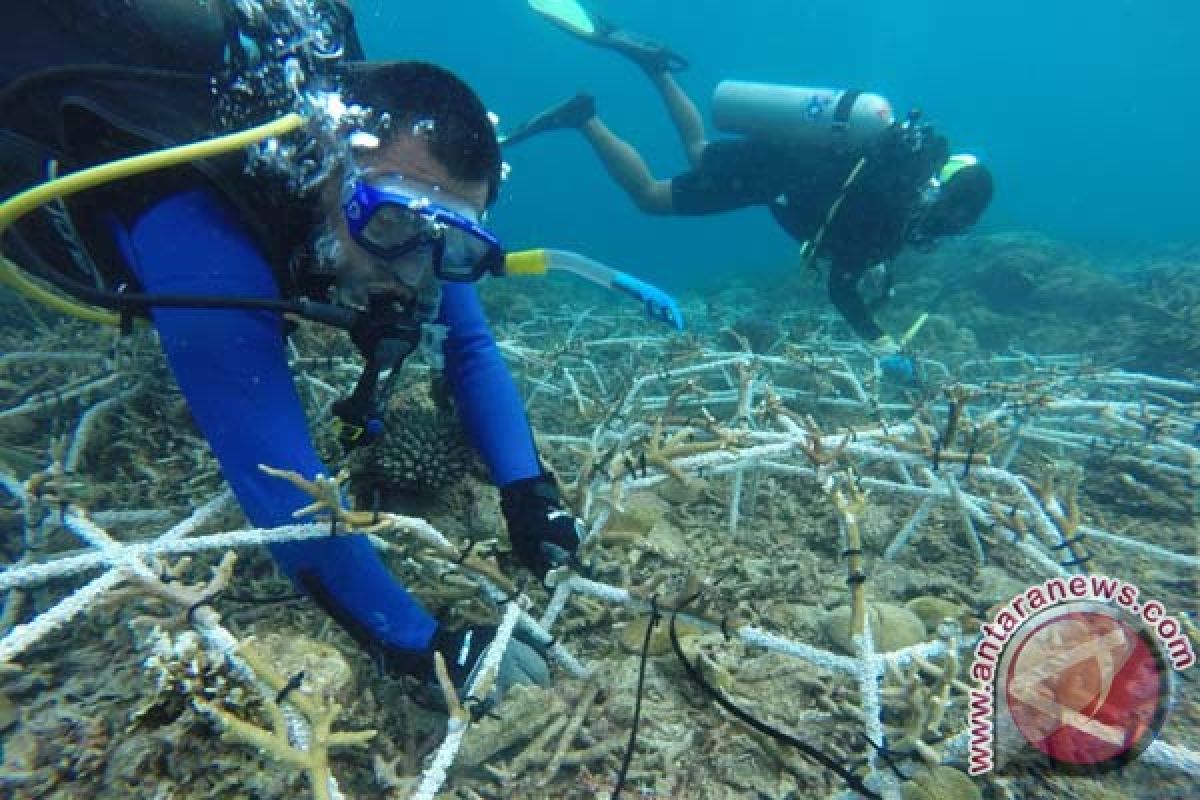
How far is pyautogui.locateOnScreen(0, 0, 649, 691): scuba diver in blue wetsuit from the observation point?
2.06m

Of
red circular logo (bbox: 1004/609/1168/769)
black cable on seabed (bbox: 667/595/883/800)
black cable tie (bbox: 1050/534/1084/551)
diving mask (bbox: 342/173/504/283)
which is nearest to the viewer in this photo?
black cable on seabed (bbox: 667/595/883/800)

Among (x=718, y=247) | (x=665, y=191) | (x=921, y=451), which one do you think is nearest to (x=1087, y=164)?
(x=718, y=247)

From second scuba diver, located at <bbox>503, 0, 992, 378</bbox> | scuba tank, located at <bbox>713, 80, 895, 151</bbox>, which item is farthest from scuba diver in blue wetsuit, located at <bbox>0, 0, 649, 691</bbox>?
scuba tank, located at <bbox>713, 80, 895, 151</bbox>

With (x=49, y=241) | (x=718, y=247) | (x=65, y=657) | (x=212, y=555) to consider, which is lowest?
(x=65, y=657)

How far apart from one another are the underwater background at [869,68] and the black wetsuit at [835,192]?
237 feet

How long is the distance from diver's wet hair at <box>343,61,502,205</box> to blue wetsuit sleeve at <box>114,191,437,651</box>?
2.35 feet

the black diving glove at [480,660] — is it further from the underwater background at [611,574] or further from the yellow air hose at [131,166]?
the yellow air hose at [131,166]

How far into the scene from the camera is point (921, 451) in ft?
9.55

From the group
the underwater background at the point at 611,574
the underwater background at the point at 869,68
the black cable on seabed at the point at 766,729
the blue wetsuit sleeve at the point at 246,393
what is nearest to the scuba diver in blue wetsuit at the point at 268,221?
the blue wetsuit sleeve at the point at 246,393

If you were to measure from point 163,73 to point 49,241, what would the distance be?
92 centimetres

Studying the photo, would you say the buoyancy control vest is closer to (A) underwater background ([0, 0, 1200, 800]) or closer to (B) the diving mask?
(B) the diving mask

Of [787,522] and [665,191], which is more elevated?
[665,191]

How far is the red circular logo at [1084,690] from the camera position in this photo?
1815mm

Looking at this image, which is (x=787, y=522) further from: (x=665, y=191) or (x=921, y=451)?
(x=665, y=191)
